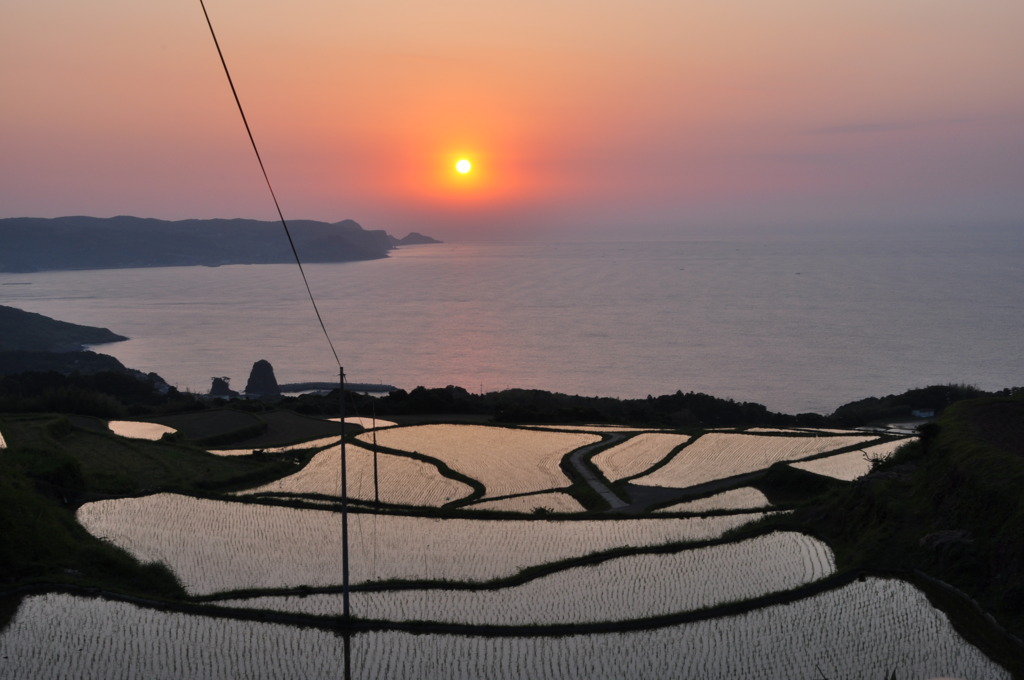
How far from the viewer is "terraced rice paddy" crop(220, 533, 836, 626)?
12.8 meters

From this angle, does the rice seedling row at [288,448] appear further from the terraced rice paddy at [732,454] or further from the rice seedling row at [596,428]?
the terraced rice paddy at [732,454]

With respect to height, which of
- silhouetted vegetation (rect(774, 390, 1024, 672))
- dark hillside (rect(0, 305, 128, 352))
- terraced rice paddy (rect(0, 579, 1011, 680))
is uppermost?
silhouetted vegetation (rect(774, 390, 1024, 672))

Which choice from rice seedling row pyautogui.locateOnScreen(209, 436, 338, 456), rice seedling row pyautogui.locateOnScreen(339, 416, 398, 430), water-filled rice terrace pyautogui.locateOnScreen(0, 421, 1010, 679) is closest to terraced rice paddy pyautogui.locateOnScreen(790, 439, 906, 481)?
water-filled rice terrace pyautogui.locateOnScreen(0, 421, 1010, 679)

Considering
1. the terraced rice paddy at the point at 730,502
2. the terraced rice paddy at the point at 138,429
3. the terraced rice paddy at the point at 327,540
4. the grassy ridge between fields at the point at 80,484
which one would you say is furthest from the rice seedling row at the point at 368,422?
the terraced rice paddy at the point at 730,502

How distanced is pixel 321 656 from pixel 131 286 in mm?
185638

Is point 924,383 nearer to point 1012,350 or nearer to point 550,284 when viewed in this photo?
point 1012,350

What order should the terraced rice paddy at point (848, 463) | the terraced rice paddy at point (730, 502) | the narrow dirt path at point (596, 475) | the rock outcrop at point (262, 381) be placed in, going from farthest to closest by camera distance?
the rock outcrop at point (262, 381)
the terraced rice paddy at point (848, 463)
the narrow dirt path at point (596, 475)
the terraced rice paddy at point (730, 502)

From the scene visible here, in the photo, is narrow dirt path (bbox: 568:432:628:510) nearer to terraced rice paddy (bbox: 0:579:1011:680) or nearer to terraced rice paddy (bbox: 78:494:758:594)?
terraced rice paddy (bbox: 78:494:758:594)

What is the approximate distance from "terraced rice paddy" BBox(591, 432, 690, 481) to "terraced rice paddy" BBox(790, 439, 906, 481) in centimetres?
458

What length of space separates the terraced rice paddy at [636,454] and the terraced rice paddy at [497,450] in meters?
→ 1.33

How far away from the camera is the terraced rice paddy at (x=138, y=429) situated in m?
33.1

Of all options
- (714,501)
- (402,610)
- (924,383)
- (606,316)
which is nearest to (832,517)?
(714,501)

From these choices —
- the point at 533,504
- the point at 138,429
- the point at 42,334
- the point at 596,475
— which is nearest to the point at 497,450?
the point at 596,475

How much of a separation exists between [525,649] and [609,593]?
2.66m
